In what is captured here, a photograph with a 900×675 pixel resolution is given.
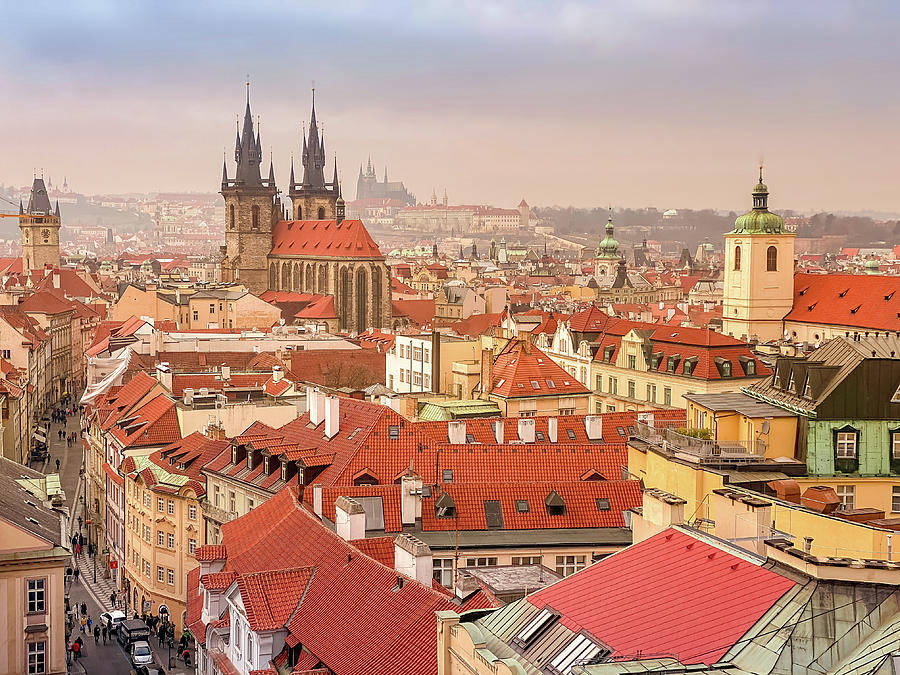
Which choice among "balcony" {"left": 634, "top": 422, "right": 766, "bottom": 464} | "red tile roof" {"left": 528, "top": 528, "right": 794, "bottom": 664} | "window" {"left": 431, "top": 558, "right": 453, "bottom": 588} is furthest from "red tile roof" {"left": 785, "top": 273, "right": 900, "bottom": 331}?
"red tile roof" {"left": 528, "top": 528, "right": 794, "bottom": 664}

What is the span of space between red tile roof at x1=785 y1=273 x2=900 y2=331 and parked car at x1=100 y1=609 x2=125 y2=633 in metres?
62.2

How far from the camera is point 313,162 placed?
178 metres

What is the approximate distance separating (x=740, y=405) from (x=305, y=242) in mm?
132799

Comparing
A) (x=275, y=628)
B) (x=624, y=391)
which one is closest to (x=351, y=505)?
(x=275, y=628)

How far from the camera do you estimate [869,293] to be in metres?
98.2

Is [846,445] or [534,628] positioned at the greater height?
[846,445]

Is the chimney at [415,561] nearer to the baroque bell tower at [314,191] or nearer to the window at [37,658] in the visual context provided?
the window at [37,658]

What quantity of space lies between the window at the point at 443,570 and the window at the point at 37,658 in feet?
37.8

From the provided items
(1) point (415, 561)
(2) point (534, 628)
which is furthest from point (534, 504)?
(2) point (534, 628)

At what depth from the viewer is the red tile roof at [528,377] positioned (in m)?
60.8

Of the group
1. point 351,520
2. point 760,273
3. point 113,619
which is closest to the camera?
point 351,520

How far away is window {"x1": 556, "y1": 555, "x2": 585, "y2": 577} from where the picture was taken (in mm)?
35578

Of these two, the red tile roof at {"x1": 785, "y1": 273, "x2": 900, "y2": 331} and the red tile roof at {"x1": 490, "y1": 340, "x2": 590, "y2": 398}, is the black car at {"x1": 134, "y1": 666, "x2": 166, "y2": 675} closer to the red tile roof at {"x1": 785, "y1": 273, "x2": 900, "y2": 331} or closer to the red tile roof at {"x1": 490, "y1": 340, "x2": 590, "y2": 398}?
the red tile roof at {"x1": 490, "y1": 340, "x2": 590, "y2": 398}

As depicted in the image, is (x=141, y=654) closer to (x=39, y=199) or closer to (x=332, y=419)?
(x=332, y=419)
